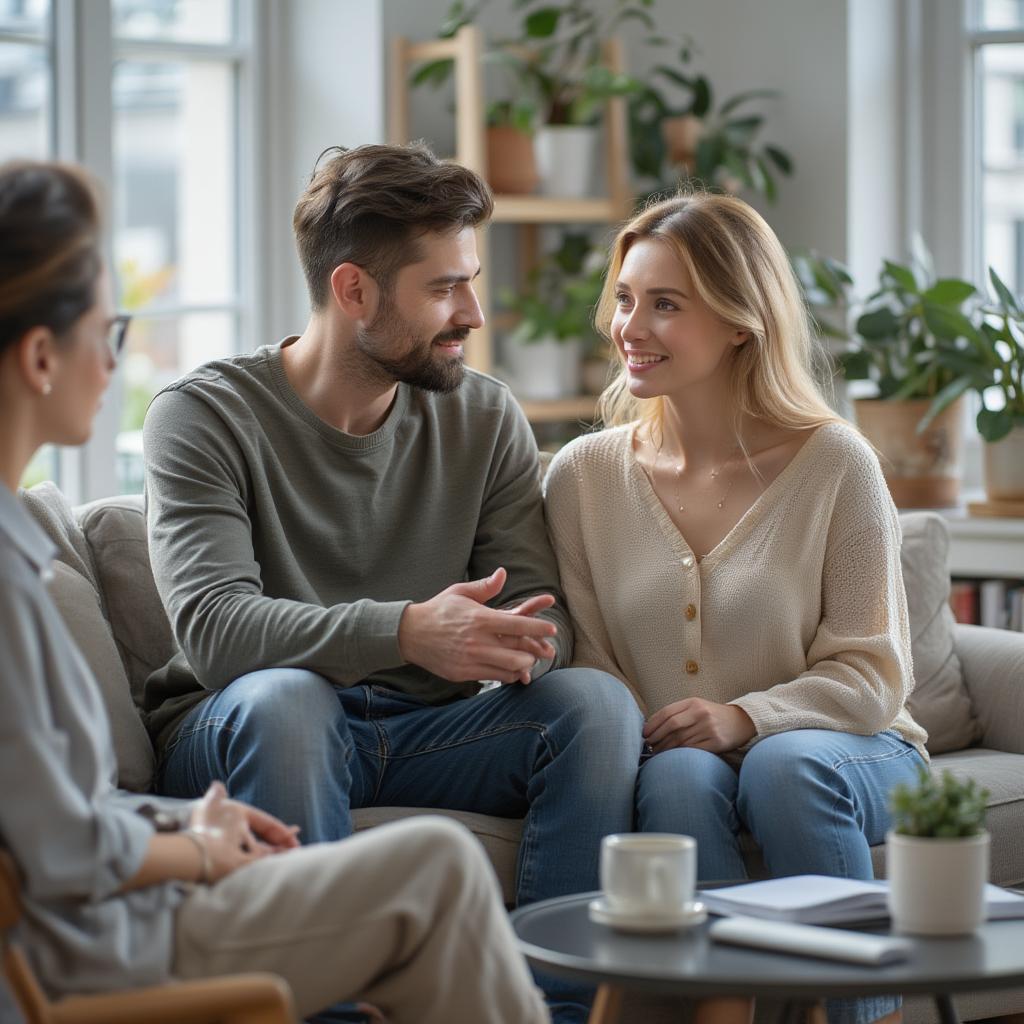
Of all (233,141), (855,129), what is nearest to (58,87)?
(233,141)

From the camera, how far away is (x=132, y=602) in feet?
8.00

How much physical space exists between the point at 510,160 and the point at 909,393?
1.05 metres

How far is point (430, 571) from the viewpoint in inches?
95.4

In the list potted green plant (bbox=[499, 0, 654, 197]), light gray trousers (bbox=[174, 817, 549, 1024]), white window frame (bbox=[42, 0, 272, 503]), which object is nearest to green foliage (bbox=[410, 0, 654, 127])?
potted green plant (bbox=[499, 0, 654, 197])

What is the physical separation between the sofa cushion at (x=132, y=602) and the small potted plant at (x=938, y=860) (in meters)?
1.23

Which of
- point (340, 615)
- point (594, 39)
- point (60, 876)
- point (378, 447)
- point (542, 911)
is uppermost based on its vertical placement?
point (594, 39)

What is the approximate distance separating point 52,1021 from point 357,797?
904mm

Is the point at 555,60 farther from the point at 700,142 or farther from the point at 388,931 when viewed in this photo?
the point at 388,931

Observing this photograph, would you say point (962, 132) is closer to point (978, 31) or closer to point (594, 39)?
point (978, 31)

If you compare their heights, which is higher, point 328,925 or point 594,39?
point 594,39

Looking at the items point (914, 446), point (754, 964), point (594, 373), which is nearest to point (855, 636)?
point (754, 964)

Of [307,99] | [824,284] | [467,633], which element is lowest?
[467,633]

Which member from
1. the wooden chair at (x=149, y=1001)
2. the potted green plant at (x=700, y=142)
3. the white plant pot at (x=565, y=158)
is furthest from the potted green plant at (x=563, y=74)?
the wooden chair at (x=149, y=1001)

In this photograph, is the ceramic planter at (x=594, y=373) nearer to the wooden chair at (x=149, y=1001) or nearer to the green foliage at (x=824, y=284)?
the green foliage at (x=824, y=284)
